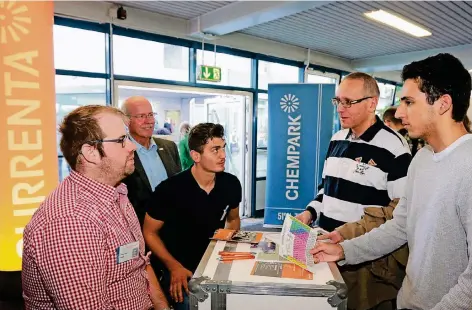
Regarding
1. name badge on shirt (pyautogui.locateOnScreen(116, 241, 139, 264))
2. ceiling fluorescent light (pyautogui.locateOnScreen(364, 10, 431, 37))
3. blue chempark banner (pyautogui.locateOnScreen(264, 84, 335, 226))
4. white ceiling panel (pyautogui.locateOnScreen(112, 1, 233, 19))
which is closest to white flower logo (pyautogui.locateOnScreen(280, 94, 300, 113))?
blue chempark banner (pyautogui.locateOnScreen(264, 84, 335, 226))

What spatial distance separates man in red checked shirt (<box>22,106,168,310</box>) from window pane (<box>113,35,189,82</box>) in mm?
3836

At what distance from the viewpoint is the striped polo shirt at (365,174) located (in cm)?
187

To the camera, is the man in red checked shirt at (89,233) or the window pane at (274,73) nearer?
the man in red checked shirt at (89,233)

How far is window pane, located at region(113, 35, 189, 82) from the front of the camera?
16.3 feet

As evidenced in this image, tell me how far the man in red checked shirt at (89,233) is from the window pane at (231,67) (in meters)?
4.64

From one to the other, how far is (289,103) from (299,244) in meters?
4.41

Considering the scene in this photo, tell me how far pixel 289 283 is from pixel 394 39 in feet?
20.7

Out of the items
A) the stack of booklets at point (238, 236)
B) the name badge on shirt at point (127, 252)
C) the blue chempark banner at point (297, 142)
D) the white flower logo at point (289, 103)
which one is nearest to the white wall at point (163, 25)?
the blue chempark banner at point (297, 142)

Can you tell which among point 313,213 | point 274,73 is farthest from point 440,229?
point 274,73

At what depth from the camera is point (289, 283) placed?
125 centimetres

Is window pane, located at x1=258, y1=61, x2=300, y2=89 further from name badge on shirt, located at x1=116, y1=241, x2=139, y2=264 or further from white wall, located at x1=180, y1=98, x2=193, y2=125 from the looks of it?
name badge on shirt, located at x1=116, y1=241, x2=139, y2=264

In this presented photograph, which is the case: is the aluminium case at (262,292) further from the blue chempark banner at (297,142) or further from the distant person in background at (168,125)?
the distant person in background at (168,125)

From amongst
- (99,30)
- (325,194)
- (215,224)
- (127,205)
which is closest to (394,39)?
(99,30)

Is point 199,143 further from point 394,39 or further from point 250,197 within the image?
point 394,39
